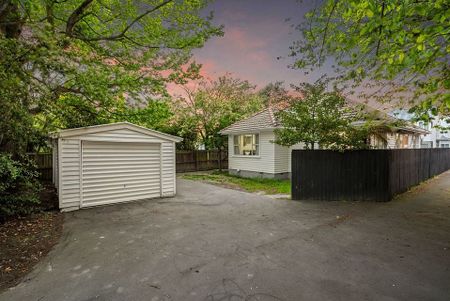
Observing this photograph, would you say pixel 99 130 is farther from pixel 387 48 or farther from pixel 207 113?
pixel 207 113

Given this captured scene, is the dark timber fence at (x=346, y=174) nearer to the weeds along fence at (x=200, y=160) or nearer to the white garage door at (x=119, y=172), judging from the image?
the white garage door at (x=119, y=172)

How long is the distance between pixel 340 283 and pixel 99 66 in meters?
9.25

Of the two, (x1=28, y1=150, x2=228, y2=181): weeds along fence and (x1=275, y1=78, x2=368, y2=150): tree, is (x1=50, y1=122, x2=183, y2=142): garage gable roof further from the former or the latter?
(x1=28, y1=150, x2=228, y2=181): weeds along fence

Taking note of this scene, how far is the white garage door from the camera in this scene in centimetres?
741

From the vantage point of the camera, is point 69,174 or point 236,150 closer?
point 69,174

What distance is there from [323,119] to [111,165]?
7.44 m

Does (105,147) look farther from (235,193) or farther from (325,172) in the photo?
(325,172)

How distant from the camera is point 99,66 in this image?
322 inches

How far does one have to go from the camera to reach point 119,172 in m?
8.02

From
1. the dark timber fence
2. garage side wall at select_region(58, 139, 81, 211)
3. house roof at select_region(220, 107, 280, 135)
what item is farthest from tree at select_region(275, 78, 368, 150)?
garage side wall at select_region(58, 139, 81, 211)

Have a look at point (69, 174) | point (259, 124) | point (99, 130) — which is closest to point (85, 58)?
point (99, 130)

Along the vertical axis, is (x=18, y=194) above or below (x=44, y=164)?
below

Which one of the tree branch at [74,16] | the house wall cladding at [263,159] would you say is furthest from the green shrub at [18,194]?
the house wall cladding at [263,159]

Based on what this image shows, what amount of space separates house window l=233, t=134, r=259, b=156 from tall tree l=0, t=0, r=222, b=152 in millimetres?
6446
